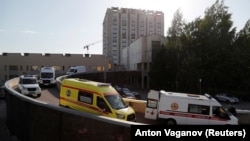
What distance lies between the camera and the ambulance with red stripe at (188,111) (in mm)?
17578

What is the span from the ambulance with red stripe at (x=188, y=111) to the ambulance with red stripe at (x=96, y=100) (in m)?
2.47

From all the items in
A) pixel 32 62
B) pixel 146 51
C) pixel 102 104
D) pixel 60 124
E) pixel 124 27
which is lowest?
pixel 60 124

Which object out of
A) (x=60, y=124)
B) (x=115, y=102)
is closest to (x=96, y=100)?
(x=115, y=102)

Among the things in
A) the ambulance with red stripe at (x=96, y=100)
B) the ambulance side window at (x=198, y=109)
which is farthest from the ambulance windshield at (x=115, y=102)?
the ambulance side window at (x=198, y=109)

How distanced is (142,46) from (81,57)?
20.3 m

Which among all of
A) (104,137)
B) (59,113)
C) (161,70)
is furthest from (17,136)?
(161,70)

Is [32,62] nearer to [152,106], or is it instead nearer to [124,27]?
[152,106]

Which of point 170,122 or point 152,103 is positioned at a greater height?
point 152,103

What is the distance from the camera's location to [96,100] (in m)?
15.8

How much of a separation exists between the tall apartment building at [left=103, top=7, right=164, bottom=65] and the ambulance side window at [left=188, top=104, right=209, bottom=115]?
12595 centimetres

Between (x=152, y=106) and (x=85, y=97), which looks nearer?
(x=85, y=97)

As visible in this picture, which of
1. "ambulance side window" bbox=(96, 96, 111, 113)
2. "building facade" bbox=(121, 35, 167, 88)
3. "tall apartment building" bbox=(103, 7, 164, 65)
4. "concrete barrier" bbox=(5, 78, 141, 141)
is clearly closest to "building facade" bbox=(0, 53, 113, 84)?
"building facade" bbox=(121, 35, 167, 88)

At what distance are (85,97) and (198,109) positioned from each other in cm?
684

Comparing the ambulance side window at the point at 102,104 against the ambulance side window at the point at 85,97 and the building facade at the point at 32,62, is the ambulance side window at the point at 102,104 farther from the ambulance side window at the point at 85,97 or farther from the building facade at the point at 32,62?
the building facade at the point at 32,62
